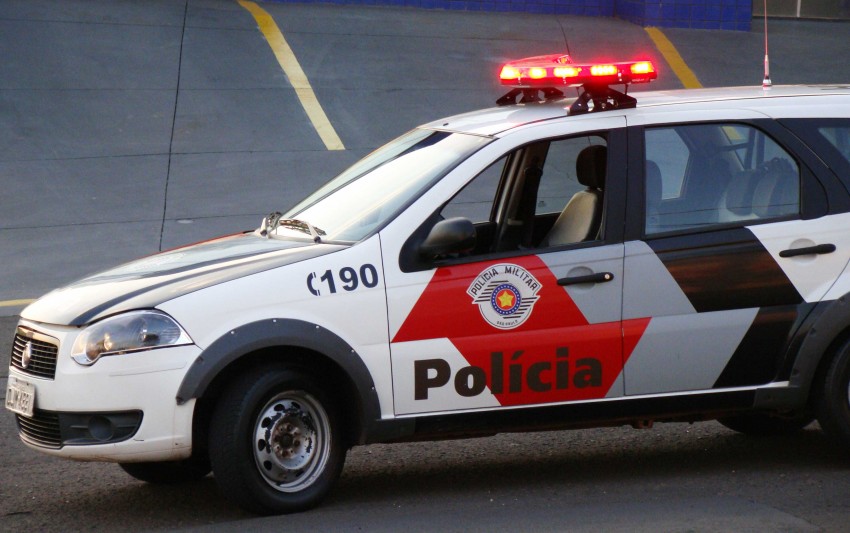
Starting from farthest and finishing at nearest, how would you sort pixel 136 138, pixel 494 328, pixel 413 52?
pixel 413 52, pixel 136 138, pixel 494 328

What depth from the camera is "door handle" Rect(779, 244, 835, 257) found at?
554 cm

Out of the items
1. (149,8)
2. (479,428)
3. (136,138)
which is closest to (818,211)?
(479,428)

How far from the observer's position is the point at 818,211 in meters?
5.65

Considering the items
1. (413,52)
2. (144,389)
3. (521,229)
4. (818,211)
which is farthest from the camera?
(413,52)

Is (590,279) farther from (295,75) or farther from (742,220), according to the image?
(295,75)

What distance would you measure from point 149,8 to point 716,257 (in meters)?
13.6

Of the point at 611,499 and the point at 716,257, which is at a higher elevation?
the point at 716,257

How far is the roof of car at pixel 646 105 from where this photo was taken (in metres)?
5.64

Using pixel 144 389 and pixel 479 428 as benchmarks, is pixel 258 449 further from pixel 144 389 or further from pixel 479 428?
pixel 479 428

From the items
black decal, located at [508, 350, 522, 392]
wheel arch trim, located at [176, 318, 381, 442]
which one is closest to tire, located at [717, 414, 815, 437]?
black decal, located at [508, 350, 522, 392]

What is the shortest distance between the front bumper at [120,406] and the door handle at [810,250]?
2.58m

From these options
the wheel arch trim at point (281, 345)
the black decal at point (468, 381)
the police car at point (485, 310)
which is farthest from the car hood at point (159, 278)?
the black decal at point (468, 381)

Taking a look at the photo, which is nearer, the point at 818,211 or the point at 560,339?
the point at 560,339

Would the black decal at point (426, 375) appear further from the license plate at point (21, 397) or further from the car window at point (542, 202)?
the license plate at point (21, 397)
